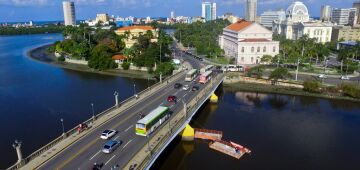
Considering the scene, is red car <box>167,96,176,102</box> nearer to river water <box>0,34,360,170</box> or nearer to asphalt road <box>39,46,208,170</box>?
asphalt road <box>39,46,208,170</box>

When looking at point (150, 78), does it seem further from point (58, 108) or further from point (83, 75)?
point (58, 108)

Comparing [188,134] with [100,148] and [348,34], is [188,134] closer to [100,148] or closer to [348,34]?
[100,148]

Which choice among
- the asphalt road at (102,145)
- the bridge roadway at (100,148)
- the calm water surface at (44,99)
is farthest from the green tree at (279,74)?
the bridge roadway at (100,148)

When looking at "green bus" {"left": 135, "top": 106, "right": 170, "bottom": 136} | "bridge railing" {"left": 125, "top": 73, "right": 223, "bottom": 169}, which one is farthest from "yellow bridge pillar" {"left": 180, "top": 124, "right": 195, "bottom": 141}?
"green bus" {"left": 135, "top": 106, "right": 170, "bottom": 136}

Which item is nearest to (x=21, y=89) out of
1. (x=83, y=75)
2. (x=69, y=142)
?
(x=83, y=75)

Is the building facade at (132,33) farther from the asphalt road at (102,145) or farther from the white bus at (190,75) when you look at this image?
the asphalt road at (102,145)

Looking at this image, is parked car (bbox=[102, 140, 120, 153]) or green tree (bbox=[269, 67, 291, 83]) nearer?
parked car (bbox=[102, 140, 120, 153])

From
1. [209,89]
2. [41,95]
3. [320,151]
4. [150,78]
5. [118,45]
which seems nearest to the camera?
[320,151]
